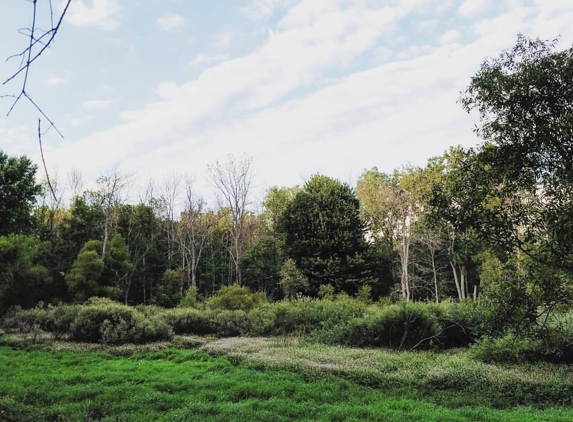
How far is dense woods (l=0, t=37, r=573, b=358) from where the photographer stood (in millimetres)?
4930

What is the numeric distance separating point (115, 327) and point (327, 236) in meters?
15.6

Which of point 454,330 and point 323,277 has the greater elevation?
point 323,277

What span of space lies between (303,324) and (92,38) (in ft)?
47.1

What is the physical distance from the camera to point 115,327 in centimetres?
1305

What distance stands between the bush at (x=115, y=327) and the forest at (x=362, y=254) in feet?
0.17

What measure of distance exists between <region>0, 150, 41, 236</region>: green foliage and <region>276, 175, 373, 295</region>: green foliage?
14277mm

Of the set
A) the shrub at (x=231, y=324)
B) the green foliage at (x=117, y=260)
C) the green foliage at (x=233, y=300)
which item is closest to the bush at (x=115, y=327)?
the shrub at (x=231, y=324)

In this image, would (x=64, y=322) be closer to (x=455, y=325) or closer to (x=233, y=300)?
(x=233, y=300)

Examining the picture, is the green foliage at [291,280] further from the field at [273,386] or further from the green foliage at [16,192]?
the green foliage at [16,192]

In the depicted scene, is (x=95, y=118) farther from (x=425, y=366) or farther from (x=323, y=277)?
(x=323, y=277)

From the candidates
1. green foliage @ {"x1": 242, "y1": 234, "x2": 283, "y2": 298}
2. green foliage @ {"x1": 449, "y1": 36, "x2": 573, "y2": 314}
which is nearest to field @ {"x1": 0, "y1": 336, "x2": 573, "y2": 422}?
green foliage @ {"x1": 449, "y1": 36, "x2": 573, "y2": 314}

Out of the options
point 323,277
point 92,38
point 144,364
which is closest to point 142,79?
point 92,38

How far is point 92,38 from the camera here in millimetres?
1842

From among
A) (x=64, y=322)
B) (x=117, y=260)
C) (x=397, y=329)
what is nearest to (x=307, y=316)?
(x=397, y=329)
